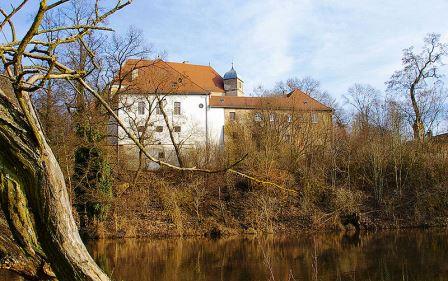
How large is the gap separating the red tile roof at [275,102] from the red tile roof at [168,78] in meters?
2.17

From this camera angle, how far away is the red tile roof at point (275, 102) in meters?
37.7

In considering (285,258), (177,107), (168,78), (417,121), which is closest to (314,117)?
(417,121)

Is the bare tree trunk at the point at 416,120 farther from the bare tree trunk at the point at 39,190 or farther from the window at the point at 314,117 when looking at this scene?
the bare tree trunk at the point at 39,190

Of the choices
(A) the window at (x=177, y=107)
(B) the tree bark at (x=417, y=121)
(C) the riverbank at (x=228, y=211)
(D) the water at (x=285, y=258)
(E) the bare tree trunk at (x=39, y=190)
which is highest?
(A) the window at (x=177, y=107)

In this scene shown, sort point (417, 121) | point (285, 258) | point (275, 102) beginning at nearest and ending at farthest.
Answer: point (285, 258) → point (275, 102) → point (417, 121)

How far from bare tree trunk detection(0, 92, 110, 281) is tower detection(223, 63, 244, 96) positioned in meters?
59.2

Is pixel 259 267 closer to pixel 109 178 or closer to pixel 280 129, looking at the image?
pixel 109 178

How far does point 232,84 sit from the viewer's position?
62.1 meters

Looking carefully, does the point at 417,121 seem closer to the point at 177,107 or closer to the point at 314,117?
the point at 314,117

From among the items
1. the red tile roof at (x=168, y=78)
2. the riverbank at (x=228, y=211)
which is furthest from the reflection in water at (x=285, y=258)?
the red tile roof at (x=168, y=78)

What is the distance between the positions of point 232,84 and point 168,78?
2703 cm

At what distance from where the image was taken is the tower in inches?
2425

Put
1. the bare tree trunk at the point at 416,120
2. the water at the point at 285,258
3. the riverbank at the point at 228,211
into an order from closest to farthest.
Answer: the water at the point at 285,258, the riverbank at the point at 228,211, the bare tree trunk at the point at 416,120

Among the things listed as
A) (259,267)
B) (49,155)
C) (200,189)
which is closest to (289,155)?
(200,189)
